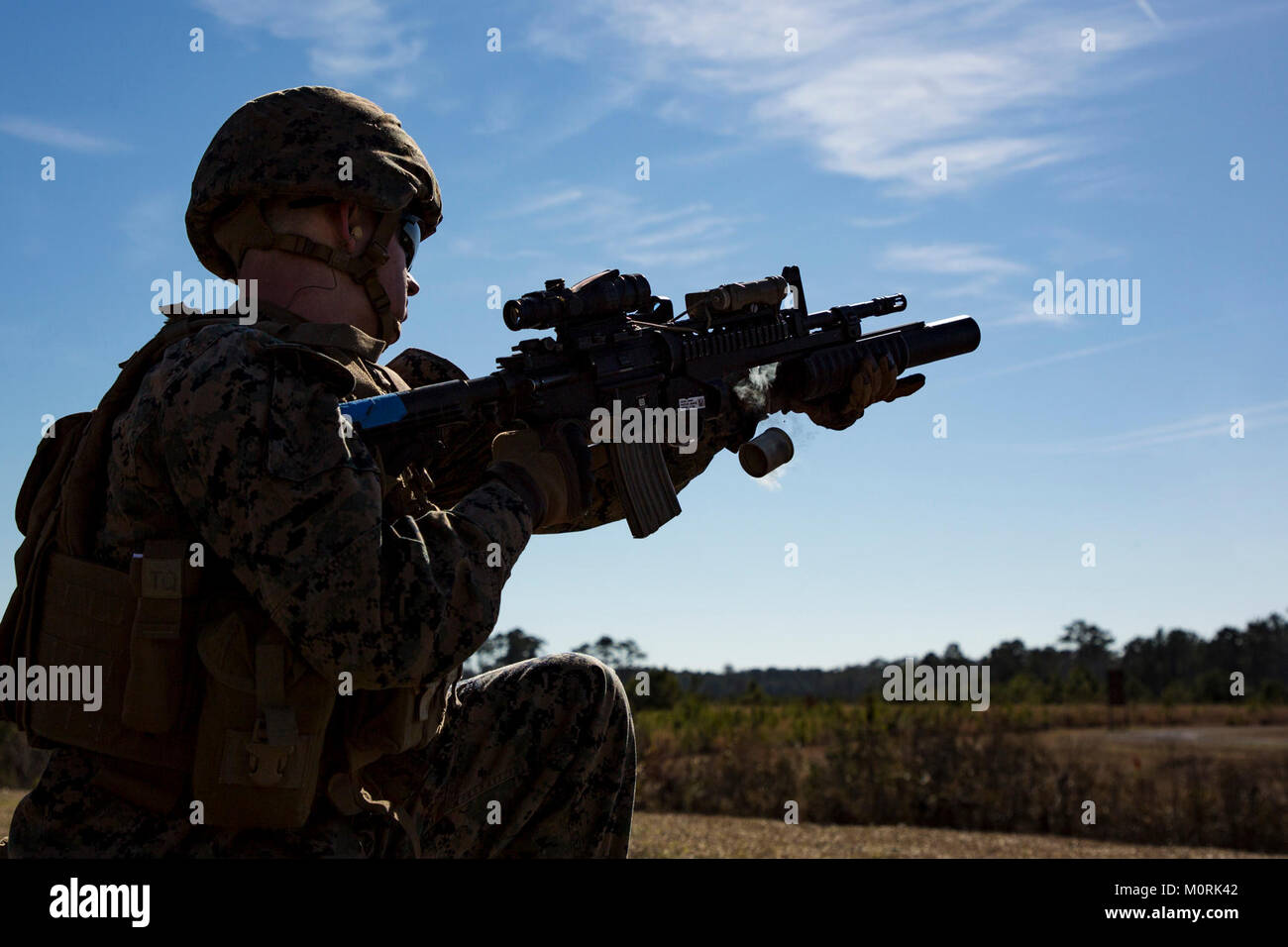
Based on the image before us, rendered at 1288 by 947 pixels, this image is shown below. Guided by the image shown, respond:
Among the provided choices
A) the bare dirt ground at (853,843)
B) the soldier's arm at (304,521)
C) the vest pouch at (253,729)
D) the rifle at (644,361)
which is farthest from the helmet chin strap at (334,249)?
the bare dirt ground at (853,843)

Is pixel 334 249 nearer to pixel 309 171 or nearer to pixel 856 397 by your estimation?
pixel 309 171

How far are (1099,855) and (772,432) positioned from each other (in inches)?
408

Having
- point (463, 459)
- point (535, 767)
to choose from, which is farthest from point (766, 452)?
point (535, 767)

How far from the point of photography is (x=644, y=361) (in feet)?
16.9

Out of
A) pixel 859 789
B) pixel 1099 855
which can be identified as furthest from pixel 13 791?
pixel 1099 855

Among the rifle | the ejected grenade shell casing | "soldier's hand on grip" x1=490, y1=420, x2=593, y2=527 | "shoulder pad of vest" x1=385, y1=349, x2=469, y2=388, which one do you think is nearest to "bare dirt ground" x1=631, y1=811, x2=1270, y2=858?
the rifle

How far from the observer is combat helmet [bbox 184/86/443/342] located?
158 inches

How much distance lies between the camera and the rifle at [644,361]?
14.0ft

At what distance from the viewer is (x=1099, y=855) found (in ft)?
45.3

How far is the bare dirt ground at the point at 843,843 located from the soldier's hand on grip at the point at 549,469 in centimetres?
934

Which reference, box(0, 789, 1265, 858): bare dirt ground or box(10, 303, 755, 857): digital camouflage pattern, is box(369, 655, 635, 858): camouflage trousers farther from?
box(0, 789, 1265, 858): bare dirt ground

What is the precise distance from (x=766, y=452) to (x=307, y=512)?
8.39 feet

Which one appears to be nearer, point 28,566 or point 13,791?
point 28,566
